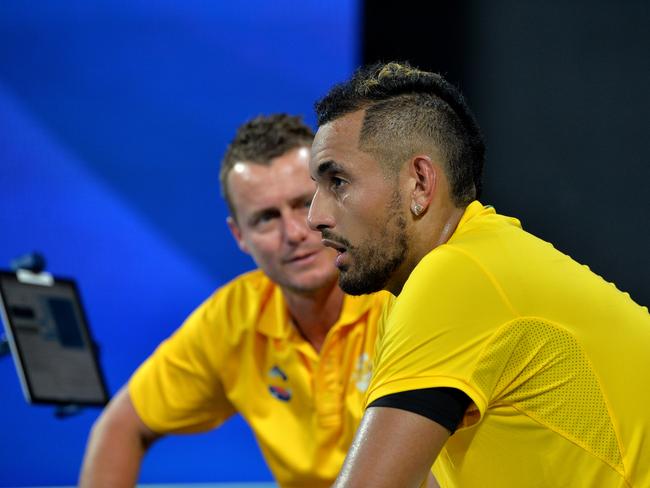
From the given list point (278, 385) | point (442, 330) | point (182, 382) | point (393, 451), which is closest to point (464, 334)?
point (442, 330)

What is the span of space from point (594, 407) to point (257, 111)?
199 cm

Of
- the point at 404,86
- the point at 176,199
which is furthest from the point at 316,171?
the point at 176,199

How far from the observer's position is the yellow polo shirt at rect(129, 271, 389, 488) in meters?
1.83

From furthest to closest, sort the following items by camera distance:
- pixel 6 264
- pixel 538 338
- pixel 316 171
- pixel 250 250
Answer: pixel 6 264 < pixel 250 250 < pixel 316 171 < pixel 538 338

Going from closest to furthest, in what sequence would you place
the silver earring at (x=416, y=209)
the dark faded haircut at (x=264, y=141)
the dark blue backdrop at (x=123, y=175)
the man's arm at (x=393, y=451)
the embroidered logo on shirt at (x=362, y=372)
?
the man's arm at (x=393, y=451), the silver earring at (x=416, y=209), the embroidered logo on shirt at (x=362, y=372), the dark faded haircut at (x=264, y=141), the dark blue backdrop at (x=123, y=175)

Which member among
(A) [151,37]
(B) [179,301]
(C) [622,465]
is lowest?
(C) [622,465]

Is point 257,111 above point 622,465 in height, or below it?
above

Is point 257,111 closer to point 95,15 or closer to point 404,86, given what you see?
point 95,15

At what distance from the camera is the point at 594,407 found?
0.99m

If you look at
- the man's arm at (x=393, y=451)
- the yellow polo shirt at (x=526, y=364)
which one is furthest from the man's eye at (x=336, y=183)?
the man's arm at (x=393, y=451)

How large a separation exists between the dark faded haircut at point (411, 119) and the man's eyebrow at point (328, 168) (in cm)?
3

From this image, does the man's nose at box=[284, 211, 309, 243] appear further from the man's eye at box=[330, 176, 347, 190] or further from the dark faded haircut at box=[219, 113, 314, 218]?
the man's eye at box=[330, 176, 347, 190]

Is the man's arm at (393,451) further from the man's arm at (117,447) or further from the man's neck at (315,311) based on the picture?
the man's arm at (117,447)

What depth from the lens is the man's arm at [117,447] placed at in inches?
76.2
